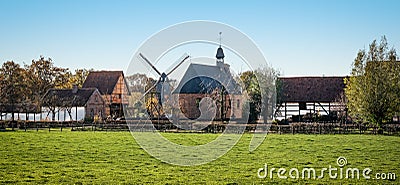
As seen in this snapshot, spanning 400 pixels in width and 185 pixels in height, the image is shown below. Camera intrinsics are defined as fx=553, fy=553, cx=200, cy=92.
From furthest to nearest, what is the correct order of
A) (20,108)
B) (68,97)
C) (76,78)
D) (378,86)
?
1. (76,78)
2. (68,97)
3. (20,108)
4. (378,86)

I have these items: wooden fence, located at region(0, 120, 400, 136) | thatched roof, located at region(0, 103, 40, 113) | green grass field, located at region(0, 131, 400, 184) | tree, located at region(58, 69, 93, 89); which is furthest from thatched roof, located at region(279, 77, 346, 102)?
tree, located at region(58, 69, 93, 89)

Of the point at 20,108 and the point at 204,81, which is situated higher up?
the point at 204,81

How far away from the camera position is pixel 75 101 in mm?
53062

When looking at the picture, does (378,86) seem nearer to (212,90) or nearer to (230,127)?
(230,127)

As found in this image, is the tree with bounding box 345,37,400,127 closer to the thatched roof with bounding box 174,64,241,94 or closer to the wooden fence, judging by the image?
the wooden fence

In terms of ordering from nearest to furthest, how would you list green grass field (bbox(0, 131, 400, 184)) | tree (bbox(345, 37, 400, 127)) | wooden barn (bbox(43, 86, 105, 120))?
green grass field (bbox(0, 131, 400, 184)) → tree (bbox(345, 37, 400, 127)) → wooden barn (bbox(43, 86, 105, 120))

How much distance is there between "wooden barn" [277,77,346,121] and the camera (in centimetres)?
4609

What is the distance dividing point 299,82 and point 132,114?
51.5 ft

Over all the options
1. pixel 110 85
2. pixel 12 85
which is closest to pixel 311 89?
pixel 110 85

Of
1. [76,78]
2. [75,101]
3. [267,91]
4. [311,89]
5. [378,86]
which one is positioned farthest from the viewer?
[76,78]

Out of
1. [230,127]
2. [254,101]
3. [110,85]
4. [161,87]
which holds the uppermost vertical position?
[110,85]

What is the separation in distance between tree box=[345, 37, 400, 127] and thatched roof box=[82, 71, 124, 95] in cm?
3444

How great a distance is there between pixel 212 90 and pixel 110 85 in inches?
696

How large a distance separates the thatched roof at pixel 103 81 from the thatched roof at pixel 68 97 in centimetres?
608
